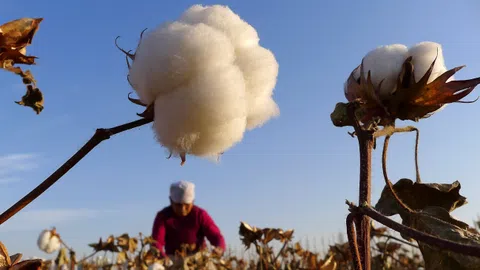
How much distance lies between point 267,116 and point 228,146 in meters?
0.11

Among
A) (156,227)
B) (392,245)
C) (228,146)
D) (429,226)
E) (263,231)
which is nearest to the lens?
(429,226)

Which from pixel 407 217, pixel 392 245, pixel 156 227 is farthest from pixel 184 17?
pixel 156 227

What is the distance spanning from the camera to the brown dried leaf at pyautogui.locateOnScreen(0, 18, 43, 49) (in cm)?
89

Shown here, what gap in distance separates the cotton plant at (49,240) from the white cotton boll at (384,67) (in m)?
4.00

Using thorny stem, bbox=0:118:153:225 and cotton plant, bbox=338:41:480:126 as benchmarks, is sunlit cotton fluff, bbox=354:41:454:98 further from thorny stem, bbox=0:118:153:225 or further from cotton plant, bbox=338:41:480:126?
thorny stem, bbox=0:118:153:225

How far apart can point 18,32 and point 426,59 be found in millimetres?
708

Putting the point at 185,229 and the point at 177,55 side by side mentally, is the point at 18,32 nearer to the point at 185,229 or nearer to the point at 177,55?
the point at 177,55

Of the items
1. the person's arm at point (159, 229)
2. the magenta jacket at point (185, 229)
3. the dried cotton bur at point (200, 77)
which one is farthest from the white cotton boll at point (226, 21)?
the magenta jacket at point (185, 229)

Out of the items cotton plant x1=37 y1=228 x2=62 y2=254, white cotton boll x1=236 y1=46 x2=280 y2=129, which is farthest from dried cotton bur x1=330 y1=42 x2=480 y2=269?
cotton plant x1=37 y1=228 x2=62 y2=254

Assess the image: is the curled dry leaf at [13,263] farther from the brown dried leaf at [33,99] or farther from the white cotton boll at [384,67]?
Answer: the white cotton boll at [384,67]

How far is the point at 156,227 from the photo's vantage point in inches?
259

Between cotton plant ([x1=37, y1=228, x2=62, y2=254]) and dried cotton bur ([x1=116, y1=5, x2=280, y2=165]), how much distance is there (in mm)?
3896

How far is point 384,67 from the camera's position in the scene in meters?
0.89

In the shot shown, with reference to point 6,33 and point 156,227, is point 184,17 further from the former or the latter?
point 156,227
